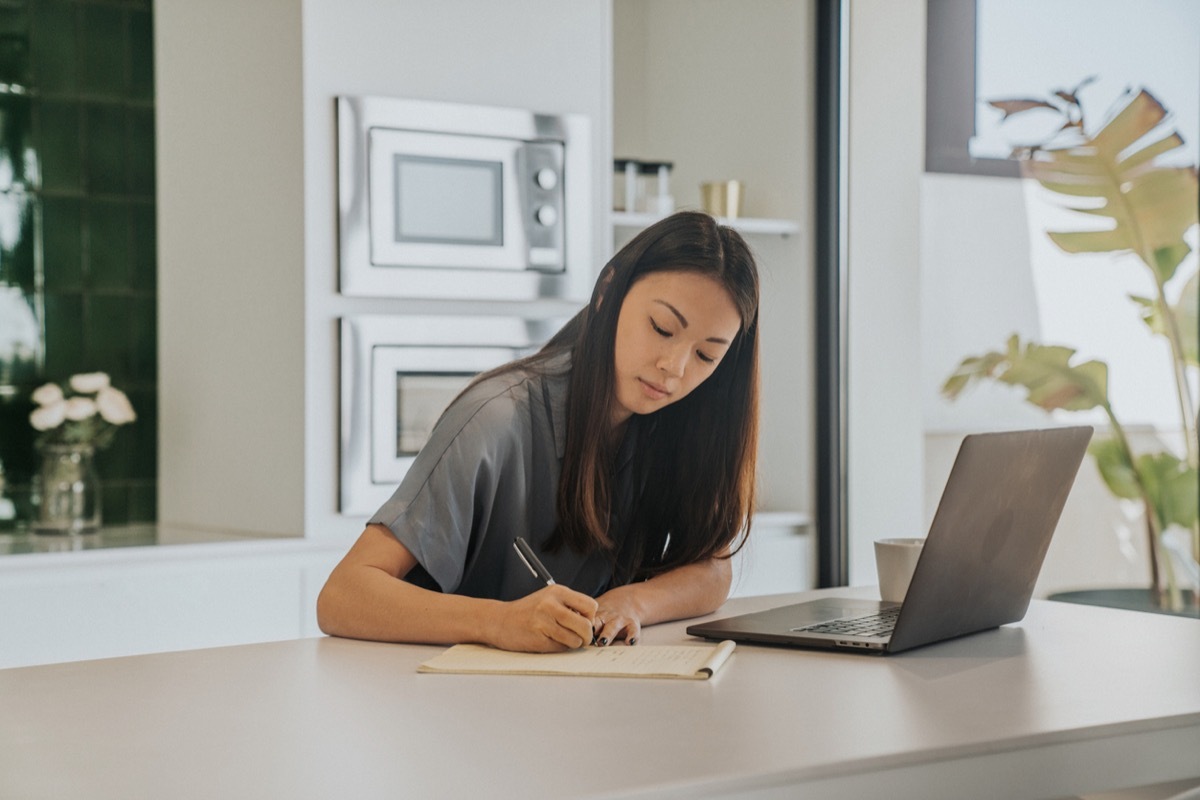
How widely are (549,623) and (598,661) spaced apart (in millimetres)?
70

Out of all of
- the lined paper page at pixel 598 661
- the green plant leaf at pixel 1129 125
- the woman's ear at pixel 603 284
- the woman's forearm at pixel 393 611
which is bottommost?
the lined paper page at pixel 598 661

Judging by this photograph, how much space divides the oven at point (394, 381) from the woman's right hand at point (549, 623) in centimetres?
145

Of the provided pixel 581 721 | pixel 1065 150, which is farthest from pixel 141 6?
pixel 581 721

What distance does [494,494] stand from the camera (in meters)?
1.77

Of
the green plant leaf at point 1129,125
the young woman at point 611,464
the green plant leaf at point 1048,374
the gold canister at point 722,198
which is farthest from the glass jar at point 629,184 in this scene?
the young woman at point 611,464

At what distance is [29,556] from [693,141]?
2.12 m

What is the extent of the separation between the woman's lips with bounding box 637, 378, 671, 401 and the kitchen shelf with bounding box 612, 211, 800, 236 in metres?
1.46

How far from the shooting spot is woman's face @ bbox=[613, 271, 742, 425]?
1.81 meters

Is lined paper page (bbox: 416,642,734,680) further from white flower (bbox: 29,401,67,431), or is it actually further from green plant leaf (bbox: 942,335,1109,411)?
green plant leaf (bbox: 942,335,1109,411)

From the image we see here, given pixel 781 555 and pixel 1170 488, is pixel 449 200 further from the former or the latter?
pixel 1170 488

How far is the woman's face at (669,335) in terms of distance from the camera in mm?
1810

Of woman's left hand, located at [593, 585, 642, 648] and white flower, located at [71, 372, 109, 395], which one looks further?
white flower, located at [71, 372, 109, 395]

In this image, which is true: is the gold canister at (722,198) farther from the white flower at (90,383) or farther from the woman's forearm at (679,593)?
the woman's forearm at (679,593)

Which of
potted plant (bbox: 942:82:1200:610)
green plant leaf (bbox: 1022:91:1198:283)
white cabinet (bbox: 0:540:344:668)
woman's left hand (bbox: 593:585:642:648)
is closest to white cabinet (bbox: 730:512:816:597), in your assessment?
potted plant (bbox: 942:82:1200:610)
